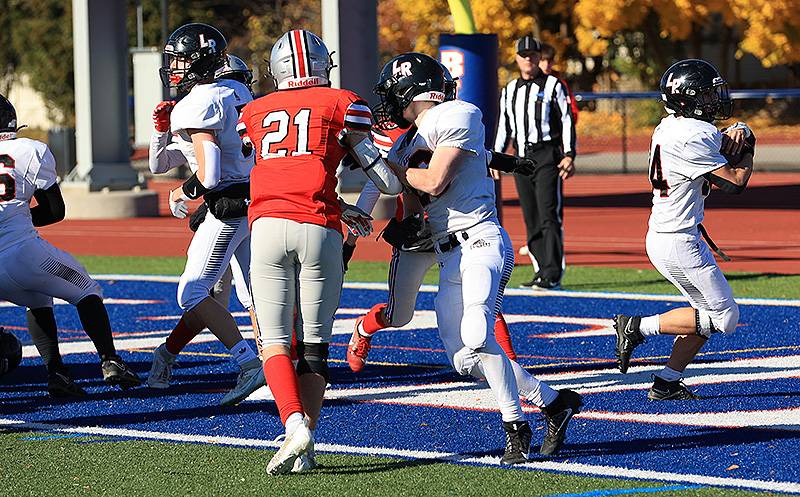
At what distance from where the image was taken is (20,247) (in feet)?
25.1

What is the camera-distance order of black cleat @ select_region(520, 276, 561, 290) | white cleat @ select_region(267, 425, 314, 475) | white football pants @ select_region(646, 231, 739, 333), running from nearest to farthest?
1. white cleat @ select_region(267, 425, 314, 475)
2. white football pants @ select_region(646, 231, 739, 333)
3. black cleat @ select_region(520, 276, 561, 290)

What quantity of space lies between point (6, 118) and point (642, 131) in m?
29.5

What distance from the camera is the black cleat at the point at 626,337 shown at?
7.74m

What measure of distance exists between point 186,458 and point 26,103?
178ft

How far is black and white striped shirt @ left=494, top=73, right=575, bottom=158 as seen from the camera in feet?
38.4

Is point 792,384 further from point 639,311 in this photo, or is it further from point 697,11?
point 697,11

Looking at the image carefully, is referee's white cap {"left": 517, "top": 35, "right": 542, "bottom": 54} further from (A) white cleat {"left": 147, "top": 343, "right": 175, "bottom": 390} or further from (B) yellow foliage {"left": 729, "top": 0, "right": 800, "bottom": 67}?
(B) yellow foliage {"left": 729, "top": 0, "right": 800, "bottom": 67}

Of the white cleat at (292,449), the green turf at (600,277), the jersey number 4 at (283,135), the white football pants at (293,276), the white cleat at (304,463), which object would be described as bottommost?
the green turf at (600,277)

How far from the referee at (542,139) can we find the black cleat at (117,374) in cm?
484

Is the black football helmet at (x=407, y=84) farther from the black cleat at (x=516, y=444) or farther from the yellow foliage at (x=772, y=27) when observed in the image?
the yellow foliage at (x=772, y=27)

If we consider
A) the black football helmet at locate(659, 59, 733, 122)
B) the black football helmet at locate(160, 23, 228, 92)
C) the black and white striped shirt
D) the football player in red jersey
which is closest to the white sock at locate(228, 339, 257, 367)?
the black football helmet at locate(160, 23, 228, 92)

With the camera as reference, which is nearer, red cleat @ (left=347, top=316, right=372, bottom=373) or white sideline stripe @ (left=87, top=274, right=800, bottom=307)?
red cleat @ (left=347, top=316, right=372, bottom=373)

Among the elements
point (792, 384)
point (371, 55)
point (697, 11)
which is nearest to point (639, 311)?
point (792, 384)

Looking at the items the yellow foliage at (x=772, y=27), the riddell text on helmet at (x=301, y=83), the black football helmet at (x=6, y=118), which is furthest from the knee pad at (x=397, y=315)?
the yellow foliage at (x=772, y=27)
